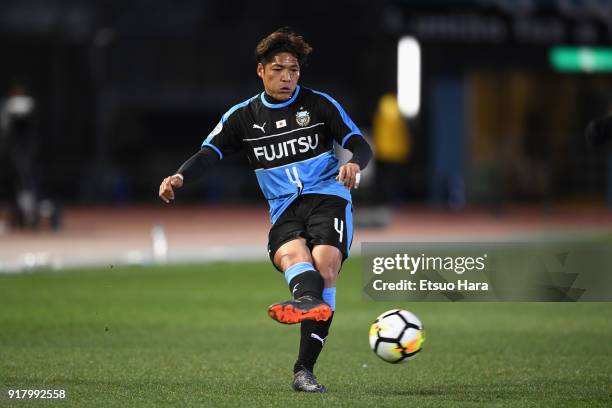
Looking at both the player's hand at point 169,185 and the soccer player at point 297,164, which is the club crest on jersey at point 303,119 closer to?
the soccer player at point 297,164

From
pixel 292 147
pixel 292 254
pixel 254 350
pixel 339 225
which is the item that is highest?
pixel 292 147

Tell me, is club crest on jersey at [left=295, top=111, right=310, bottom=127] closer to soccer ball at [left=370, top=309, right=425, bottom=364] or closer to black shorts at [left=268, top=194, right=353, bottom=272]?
black shorts at [left=268, top=194, right=353, bottom=272]

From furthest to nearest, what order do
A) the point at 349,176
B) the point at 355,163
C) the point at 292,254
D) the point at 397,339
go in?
the point at 397,339 < the point at 292,254 < the point at 355,163 < the point at 349,176

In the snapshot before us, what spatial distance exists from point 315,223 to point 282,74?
39.3 inches

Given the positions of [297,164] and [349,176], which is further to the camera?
[297,164]

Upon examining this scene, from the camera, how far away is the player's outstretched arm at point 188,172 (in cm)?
750

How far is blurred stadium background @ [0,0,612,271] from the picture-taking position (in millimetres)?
33719

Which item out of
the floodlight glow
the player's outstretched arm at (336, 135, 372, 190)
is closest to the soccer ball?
the player's outstretched arm at (336, 135, 372, 190)

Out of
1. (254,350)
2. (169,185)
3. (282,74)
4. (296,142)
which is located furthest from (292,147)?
(254,350)

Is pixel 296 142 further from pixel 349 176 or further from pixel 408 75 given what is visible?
pixel 408 75

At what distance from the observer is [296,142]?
7.80 m

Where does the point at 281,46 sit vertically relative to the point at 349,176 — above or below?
above

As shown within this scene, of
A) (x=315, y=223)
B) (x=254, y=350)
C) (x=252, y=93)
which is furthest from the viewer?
(x=252, y=93)

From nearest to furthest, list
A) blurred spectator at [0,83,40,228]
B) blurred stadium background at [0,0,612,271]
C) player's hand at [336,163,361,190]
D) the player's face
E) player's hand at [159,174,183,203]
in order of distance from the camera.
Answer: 1. player's hand at [336,163,361,190]
2. player's hand at [159,174,183,203]
3. the player's face
4. blurred spectator at [0,83,40,228]
5. blurred stadium background at [0,0,612,271]
